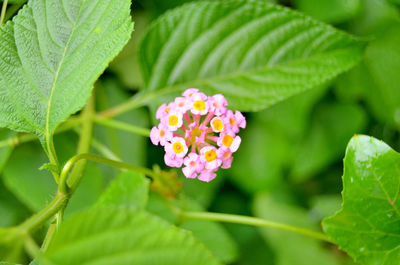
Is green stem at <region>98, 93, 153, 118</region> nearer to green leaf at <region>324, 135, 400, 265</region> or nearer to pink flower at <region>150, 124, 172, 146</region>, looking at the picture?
pink flower at <region>150, 124, 172, 146</region>

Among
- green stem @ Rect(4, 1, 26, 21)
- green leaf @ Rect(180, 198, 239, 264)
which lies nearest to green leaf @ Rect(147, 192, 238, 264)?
green leaf @ Rect(180, 198, 239, 264)

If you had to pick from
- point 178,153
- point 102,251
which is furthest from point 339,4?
point 102,251

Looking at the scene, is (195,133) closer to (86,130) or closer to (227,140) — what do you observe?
(227,140)

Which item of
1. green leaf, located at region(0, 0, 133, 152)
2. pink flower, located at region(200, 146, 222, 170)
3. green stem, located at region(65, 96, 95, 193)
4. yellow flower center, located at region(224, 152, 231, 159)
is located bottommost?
green stem, located at region(65, 96, 95, 193)

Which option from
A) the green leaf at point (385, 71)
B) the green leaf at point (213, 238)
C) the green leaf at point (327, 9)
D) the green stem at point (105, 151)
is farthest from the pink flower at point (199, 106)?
the green leaf at point (385, 71)

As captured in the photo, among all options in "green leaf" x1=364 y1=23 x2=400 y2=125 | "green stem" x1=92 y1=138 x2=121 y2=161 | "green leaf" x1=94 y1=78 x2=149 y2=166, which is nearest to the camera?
"green stem" x1=92 y1=138 x2=121 y2=161

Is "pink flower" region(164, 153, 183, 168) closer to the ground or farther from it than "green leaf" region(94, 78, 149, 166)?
farther from it

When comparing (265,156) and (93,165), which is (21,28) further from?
(265,156)

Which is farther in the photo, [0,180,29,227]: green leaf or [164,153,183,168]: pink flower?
[0,180,29,227]: green leaf
